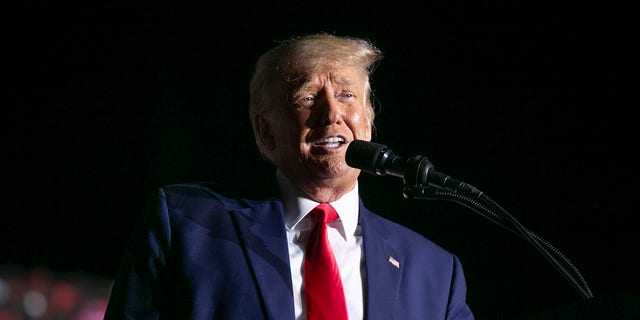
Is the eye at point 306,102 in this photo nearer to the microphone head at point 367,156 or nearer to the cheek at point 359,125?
the cheek at point 359,125

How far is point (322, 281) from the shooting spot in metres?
1.77

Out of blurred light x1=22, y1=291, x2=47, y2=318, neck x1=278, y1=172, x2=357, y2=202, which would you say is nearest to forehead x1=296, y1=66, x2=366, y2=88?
neck x1=278, y1=172, x2=357, y2=202

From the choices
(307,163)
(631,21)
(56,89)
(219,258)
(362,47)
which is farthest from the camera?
(56,89)

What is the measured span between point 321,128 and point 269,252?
421 mm

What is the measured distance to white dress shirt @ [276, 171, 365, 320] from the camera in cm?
183

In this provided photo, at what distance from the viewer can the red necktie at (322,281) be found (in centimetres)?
173

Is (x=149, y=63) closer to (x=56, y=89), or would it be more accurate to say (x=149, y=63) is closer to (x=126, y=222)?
(x=56, y=89)

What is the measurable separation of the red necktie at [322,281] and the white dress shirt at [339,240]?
3 cm

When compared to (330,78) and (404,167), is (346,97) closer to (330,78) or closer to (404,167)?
(330,78)

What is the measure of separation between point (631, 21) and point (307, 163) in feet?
4.83

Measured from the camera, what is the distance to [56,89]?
2.82 meters

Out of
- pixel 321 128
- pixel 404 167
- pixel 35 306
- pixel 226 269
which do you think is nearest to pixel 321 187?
pixel 321 128

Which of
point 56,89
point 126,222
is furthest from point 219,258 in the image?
point 56,89

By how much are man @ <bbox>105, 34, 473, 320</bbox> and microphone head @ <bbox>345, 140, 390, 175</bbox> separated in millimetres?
375
